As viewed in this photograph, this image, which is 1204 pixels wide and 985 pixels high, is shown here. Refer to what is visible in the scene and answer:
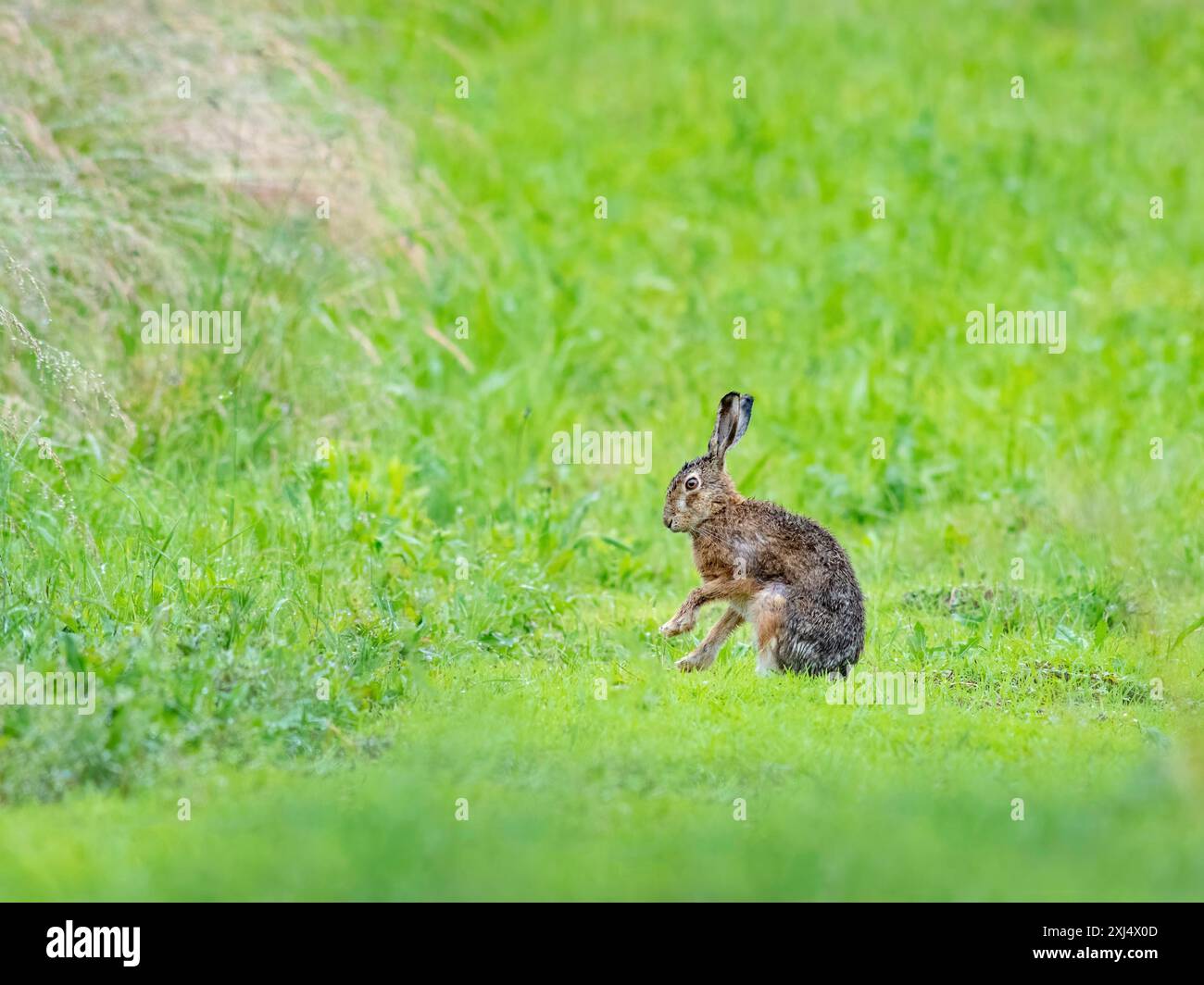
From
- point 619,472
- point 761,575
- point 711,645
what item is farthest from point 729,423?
point 619,472

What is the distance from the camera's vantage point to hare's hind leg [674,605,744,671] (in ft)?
27.4

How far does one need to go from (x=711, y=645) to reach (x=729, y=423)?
121cm

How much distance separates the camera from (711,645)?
27.6ft

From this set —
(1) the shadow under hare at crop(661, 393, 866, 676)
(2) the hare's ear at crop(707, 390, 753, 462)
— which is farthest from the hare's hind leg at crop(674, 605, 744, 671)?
(2) the hare's ear at crop(707, 390, 753, 462)

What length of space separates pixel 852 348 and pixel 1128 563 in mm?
4611

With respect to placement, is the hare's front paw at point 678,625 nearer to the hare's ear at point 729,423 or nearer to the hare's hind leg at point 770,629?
the hare's hind leg at point 770,629

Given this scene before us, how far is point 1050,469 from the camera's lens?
477 inches

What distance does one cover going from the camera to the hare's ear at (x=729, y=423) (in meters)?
8.89

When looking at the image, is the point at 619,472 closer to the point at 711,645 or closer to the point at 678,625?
the point at 678,625

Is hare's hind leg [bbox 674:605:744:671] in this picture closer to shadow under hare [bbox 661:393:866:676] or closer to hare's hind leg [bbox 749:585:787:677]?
shadow under hare [bbox 661:393:866:676]

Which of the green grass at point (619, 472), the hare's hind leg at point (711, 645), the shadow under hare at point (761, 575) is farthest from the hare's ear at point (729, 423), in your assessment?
the green grass at point (619, 472)

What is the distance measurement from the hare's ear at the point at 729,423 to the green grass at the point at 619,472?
993 millimetres
